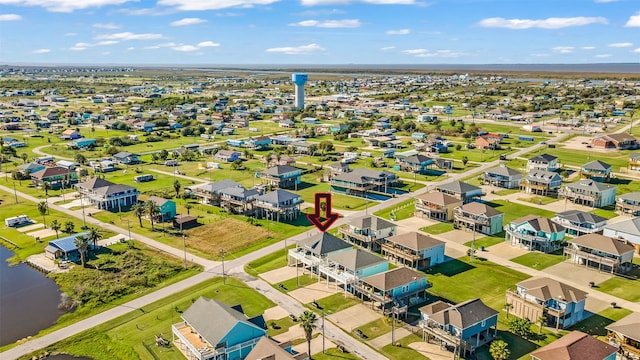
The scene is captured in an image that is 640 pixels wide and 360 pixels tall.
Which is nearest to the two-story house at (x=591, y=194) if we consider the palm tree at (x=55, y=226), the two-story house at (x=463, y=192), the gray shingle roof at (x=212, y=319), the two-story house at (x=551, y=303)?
the two-story house at (x=463, y=192)

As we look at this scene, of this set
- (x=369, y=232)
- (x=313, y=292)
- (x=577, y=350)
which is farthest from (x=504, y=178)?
(x=577, y=350)

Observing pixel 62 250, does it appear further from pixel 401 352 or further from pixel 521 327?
pixel 521 327

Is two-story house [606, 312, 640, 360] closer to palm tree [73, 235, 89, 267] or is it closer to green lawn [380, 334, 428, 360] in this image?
green lawn [380, 334, 428, 360]

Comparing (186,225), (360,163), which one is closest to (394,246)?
(186,225)

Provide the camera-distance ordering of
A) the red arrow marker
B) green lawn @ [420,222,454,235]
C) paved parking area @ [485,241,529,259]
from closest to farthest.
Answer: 1. the red arrow marker
2. paved parking area @ [485,241,529,259]
3. green lawn @ [420,222,454,235]

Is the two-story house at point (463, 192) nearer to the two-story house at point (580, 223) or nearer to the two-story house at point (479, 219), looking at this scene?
the two-story house at point (479, 219)

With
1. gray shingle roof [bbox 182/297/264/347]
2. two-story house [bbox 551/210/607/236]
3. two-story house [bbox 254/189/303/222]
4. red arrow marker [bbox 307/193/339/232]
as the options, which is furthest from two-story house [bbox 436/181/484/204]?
gray shingle roof [bbox 182/297/264/347]
